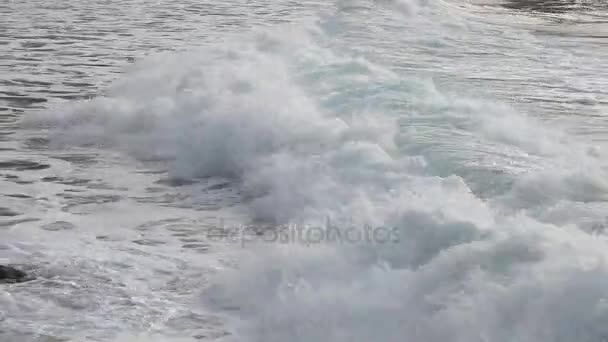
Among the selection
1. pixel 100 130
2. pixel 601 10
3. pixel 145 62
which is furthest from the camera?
pixel 601 10

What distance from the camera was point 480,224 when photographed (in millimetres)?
5441

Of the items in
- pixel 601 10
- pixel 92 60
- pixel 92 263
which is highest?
pixel 92 263

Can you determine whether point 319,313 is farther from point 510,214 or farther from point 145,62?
point 145,62

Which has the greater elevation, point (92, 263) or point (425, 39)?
point (92, 263)

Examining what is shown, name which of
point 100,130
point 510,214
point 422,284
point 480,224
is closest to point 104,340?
point 422,284

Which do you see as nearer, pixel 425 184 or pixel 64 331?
pixel 64 331

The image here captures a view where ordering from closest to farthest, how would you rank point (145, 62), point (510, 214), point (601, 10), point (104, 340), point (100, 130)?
point (104, 340)
point (510, 214)
point (100, 130)
point (145, 62)
point (601, 10)

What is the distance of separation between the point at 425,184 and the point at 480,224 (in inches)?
43.6

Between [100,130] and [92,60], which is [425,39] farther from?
[100,130]

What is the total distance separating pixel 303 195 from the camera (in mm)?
6781

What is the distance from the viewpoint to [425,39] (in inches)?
606

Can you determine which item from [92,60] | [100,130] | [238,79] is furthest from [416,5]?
[100,130]

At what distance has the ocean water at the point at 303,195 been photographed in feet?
15.5

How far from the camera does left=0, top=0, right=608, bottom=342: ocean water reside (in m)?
4.74
